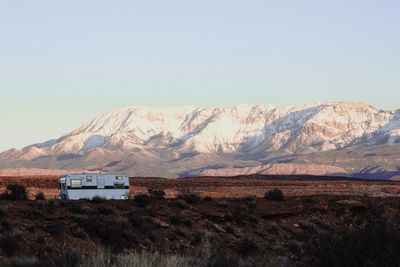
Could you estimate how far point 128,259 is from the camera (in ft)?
51.4

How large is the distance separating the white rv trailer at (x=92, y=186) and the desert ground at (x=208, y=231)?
3905 millimetres

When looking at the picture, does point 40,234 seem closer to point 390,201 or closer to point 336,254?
point 336,254

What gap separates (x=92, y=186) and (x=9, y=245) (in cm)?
1932

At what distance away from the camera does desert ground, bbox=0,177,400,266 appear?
693 inches

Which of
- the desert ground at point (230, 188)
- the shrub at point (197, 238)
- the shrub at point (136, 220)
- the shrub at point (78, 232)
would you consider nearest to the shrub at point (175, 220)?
the shrub at point (136, 220)

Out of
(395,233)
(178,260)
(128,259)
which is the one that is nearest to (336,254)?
(395,233)

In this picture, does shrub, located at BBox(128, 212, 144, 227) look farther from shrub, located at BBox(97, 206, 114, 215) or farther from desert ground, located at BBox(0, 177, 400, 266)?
shrub, located at BBox(97, 206, 114, 215)

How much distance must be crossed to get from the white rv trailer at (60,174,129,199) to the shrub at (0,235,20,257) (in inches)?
698

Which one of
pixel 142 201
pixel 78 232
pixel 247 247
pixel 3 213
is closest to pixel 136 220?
pixel 78 232

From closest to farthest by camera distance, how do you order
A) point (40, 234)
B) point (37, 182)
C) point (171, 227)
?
point (40, 234) → point (171, 227) → point (37, 182)

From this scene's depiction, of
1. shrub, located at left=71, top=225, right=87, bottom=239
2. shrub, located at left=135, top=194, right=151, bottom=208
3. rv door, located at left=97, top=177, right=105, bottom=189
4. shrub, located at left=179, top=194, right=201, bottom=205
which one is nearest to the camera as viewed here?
shrub, located at left=71, top=225, right=87, bottom=239

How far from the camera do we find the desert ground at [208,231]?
17.6m

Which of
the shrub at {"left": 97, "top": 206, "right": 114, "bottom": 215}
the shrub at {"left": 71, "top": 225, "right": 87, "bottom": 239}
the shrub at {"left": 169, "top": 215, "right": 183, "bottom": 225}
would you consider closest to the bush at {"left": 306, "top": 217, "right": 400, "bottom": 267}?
the shrub at {"left": 71, "top": 225, "right": 87, "bottom": 239}

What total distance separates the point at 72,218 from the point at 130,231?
3010 mm
